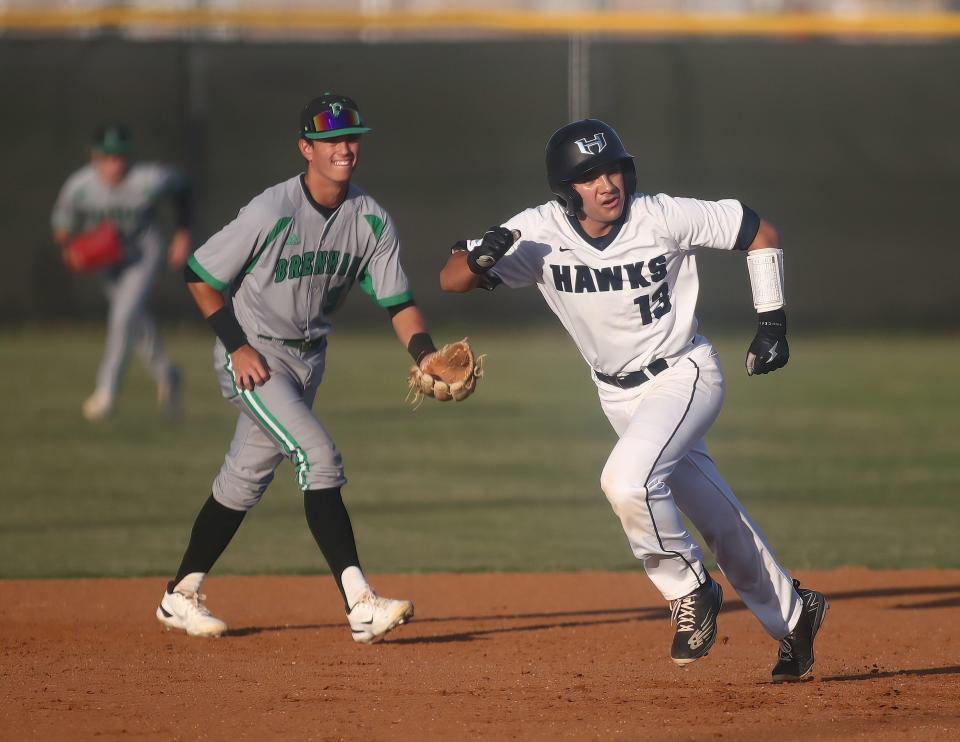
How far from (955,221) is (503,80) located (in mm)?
5690

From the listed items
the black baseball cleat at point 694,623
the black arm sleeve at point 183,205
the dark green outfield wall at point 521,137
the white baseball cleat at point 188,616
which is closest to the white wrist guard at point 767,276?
the black baseball cleat at point 694,623

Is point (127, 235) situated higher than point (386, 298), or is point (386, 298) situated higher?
point (386, 298)

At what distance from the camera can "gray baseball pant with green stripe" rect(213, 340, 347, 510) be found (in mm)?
5434

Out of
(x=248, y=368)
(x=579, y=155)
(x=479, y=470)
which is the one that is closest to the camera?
(x=579, y=155)

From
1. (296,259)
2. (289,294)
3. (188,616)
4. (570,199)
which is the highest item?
(570,199)

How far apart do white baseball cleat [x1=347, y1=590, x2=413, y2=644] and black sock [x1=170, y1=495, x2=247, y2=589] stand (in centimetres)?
68

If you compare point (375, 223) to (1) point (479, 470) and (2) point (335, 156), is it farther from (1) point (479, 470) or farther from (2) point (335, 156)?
(1) point (479, 470)

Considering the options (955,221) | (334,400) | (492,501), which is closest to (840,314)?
(955,221)

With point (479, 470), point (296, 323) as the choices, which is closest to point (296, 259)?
point (296, 323)

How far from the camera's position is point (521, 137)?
18531 mm

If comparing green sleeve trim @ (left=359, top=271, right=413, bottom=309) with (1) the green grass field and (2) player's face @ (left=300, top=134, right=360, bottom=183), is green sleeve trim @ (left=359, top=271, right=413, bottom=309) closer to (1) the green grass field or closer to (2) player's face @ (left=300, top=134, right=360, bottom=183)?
(2) player's face @ (left=300, top=134, right=360, bottom=183)

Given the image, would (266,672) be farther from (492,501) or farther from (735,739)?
(492,501)

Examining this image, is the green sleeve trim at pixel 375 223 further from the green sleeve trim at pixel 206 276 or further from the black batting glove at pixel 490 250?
the black batting glove at pixel 490 250

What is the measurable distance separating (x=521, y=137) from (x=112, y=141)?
7826mm
